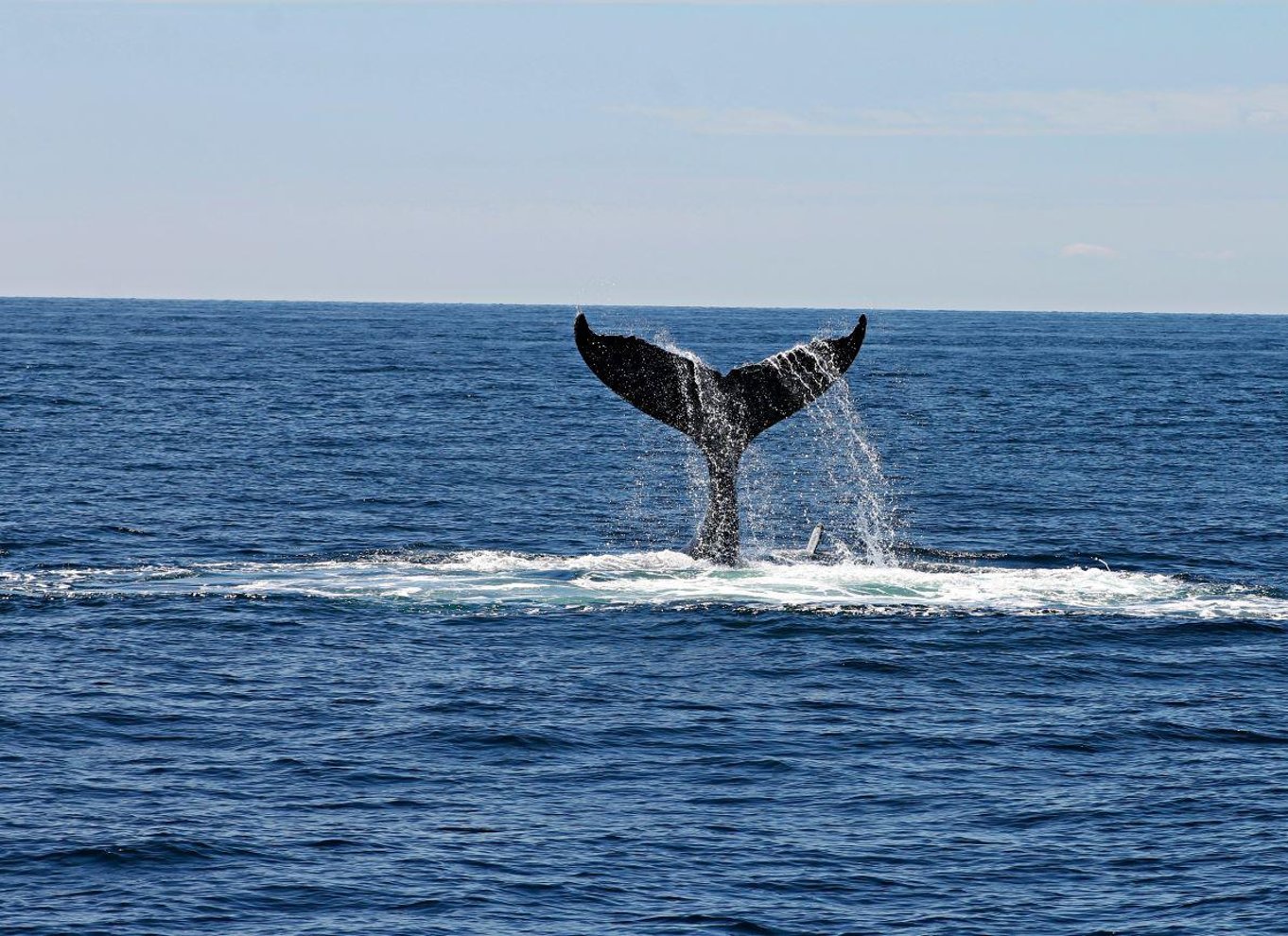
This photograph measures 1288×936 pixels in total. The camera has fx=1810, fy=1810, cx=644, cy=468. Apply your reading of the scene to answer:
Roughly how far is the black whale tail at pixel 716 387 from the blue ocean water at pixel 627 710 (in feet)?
7.60

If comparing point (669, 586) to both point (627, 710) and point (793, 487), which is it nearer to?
point (627, 710)

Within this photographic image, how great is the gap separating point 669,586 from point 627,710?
5.80 meters

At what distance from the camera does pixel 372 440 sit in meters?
54.5

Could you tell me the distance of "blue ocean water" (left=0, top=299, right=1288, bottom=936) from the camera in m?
13.9

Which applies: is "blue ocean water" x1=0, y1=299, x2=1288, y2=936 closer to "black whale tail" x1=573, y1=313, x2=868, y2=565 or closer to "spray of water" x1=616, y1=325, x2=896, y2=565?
"spray of water" x1=616, y1=325, x2=896, y2=565

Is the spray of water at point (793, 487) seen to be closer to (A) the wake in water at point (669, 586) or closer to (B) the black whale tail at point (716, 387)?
→ (B) the black whale tail at point (716, 387)

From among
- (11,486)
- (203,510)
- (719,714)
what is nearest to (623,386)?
(719,714)

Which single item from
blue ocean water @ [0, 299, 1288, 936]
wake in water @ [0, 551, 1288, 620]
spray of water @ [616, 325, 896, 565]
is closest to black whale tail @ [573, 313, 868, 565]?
spray of water @ [616, 325, 896, 565]

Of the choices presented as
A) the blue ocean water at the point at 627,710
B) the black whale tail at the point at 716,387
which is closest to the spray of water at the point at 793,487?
the black whale tail at the point at 716,387

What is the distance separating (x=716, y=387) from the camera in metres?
22.8

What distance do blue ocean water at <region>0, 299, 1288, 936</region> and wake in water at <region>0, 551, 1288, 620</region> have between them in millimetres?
105

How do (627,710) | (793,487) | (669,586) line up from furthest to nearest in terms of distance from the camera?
(793,487)
(669,586)
(627,710)

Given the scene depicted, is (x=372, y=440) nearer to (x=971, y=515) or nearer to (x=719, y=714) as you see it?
(x=971, y=515)


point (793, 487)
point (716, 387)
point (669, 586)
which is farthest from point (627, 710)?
point (793, 487)
